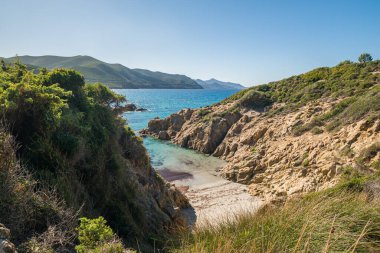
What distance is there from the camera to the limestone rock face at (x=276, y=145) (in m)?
17.5

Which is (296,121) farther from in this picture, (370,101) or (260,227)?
(260,227)

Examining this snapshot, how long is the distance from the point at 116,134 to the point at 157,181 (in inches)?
181

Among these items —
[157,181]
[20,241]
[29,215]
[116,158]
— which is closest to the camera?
[20,241]

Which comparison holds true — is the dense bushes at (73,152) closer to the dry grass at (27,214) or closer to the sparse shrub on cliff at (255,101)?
the dry grass at (27,214)

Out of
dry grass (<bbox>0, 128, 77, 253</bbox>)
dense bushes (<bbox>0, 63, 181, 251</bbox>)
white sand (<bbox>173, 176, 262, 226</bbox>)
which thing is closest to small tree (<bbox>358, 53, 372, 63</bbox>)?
white sand (<bbox>173, 176, 262, 226</bbox>)

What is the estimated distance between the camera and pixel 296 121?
27.8 m

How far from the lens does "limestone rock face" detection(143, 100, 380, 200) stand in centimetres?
1753

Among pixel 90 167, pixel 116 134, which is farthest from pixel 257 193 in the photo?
pixel 90 167

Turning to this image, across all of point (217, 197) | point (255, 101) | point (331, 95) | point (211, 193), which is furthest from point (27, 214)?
point (255, 101)

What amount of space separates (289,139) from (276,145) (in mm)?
1366

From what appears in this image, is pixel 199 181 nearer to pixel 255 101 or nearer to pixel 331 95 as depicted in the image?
pixel 331 95

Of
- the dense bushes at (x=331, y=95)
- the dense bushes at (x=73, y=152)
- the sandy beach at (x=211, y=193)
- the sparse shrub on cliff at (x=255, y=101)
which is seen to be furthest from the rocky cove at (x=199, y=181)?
the sparse shrub on cliff at (x=255, y=101)

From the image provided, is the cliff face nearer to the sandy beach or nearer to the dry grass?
the sandy beach

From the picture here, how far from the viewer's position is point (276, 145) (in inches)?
1017
